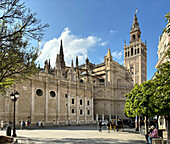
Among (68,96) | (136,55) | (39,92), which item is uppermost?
(136,55)

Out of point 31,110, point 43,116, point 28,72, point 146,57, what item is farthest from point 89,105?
point 146,57

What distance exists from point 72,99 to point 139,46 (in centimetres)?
5152

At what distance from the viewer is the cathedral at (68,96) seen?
30.8 meters

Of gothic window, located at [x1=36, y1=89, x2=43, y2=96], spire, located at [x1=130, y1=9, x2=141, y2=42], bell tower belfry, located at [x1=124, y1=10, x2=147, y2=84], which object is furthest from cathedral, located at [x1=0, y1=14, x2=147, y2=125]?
spire, located at [x1=130, y1=9, x2=141, y2=42]

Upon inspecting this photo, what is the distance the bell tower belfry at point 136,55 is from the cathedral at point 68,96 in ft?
57.1

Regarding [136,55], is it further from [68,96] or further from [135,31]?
[68,96]

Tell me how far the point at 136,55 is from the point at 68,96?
51.5 meters

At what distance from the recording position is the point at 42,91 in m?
34.2

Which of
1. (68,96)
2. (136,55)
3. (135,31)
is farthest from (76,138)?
(135,31)

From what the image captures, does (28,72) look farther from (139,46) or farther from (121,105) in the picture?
(139,46)

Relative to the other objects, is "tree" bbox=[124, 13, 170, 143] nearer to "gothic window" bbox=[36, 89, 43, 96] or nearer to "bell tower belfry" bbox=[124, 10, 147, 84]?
"gothic window" bbox=[36, 89, 43, 96]

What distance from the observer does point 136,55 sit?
8212cm

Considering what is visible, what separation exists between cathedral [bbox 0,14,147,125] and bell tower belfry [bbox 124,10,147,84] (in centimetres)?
1740

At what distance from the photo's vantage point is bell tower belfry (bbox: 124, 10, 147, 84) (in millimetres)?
80756
